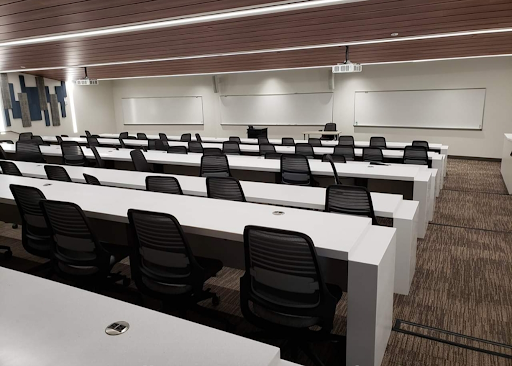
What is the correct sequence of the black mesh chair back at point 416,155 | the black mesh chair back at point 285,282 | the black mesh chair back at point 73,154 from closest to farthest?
the black mesh chair back at point 285,282 < the black mesh chair back at point 416,155 < the black mesh chair back at point 73,154

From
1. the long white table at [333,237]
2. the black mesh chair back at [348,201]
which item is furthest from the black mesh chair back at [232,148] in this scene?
the black mesh chair back at [348,201]

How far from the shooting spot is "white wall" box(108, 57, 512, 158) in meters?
10.8

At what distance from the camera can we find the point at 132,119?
16.9 metres

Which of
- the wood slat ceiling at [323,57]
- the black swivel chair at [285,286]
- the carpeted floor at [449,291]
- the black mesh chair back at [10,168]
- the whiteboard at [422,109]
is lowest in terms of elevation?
the carpeted floor at [449,291]

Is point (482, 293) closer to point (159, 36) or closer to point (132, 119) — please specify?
point (159, 36)

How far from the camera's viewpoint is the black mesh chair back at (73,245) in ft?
8.22

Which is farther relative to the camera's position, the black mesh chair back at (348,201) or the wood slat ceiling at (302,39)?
the wood slat ceiling at (302,39)

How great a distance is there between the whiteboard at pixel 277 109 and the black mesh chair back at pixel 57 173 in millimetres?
10182

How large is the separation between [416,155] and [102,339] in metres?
6.12

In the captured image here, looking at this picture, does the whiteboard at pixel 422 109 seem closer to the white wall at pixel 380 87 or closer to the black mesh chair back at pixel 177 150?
the white wall at pixel 380 87

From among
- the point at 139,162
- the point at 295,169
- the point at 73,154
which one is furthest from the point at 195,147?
the point at 295,169

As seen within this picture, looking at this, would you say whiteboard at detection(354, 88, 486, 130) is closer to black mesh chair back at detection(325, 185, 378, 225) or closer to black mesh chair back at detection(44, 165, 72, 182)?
black mesh chair back at detection(325, 185, 378, 225)

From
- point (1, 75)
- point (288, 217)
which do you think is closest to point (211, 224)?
point (288, 217)

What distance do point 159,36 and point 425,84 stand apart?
866 cm
